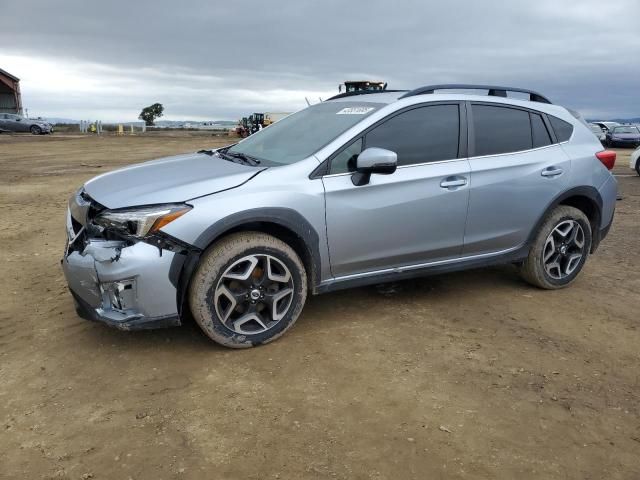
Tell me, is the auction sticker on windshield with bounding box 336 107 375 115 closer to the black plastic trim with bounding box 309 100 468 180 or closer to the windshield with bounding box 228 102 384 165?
the windshield with bounding box 228 102 384 165

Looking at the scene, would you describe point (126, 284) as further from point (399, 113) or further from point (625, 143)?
point (625, 143)

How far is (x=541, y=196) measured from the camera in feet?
15.2

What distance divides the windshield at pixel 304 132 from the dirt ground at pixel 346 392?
125 cm

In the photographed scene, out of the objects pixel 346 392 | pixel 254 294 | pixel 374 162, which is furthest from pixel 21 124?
pixel 346 392

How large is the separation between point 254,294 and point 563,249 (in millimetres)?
2953

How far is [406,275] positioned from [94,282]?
2.19 m

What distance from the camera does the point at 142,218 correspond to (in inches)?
129

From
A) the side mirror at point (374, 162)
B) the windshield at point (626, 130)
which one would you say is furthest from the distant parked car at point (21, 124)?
the side mirror at point (374, 162)

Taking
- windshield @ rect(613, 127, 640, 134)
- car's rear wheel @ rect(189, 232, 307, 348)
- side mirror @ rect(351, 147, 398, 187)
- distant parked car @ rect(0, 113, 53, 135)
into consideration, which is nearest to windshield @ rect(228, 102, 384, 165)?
side mirror @ rect(351, 147, 398, 187)

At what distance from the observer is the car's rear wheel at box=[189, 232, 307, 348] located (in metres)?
3.42

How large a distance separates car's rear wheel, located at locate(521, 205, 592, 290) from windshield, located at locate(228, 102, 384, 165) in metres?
1.92

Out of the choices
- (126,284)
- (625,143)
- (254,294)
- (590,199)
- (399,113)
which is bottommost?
(625,143)

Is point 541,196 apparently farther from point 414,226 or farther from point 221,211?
point 221,211

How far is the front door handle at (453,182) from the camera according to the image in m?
4.16
